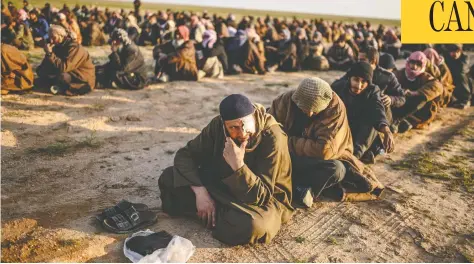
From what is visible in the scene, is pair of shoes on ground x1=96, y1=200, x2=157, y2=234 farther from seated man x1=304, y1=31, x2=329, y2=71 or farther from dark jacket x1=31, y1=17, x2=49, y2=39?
dark jacket x1=31, y1=17, x2=49, y2=39

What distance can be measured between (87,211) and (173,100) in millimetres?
4176

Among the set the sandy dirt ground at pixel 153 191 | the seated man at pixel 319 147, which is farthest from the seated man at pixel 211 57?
the seated man at pixel 319 147

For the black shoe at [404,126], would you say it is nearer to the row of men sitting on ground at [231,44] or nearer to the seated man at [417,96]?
the seated man at [417,96]

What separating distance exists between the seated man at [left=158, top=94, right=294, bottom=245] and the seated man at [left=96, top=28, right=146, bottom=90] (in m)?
4.78

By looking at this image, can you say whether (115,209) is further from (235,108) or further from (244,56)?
(244,56)

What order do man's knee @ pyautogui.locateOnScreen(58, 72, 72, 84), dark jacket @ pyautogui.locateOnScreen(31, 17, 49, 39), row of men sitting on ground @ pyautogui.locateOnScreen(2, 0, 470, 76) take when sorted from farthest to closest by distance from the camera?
dark jacket @ pyautogui.locateOnScreen(31, 17, 49, 39) → row of men sitting on ground @ pyautogui.locateOnScreen(2, 0, 470, 76) → man's knee @ pyautogui.locateOnScreen(58, 72, 72, 84)

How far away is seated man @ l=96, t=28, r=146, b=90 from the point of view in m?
7.65

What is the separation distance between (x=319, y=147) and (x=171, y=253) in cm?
181

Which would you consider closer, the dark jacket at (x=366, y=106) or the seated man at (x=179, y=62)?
the dark jacket at (x=366, y=106)

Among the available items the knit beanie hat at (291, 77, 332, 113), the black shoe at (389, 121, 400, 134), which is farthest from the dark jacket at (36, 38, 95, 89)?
the black shoe at (389, 121, 400, 134)

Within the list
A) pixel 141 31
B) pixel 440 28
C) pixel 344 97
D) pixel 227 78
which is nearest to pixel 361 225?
pixel 344 97

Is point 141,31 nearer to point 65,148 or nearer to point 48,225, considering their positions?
point 65,148

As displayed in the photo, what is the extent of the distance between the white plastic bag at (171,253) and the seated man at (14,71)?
17.1ft

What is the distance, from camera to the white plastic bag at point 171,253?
110 inches
